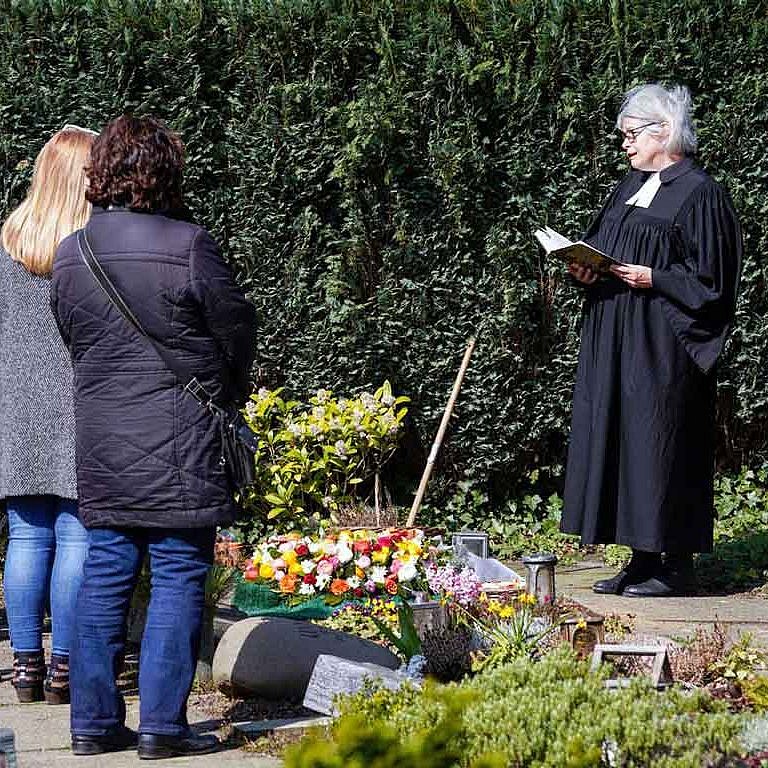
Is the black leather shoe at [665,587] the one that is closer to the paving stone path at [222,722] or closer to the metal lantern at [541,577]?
the paving stone path at [222,722]

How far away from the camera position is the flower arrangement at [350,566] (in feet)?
15.7

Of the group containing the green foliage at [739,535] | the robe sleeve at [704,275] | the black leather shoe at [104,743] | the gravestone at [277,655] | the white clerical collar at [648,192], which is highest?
the white clerical collar at [648,192]

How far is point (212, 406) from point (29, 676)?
4.01 ft

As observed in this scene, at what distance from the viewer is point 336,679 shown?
3.78m

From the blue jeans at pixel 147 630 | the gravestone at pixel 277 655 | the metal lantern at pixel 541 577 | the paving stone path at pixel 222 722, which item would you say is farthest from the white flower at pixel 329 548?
the blue jeans at pixel 147 630

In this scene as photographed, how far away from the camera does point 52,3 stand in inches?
276

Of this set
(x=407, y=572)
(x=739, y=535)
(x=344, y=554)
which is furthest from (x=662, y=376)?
→ (x=739, y=535)

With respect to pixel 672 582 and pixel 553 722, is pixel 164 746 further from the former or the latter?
pixel 672 582

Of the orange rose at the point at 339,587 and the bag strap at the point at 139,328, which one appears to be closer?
the bag strap at the point at 139,328

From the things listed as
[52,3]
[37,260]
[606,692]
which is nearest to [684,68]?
[52,3]

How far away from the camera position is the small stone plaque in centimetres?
373

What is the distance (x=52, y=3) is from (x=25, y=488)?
354 centimetres

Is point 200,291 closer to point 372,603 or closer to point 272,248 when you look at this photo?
point 372,603

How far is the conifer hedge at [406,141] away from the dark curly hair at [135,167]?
3392mm
